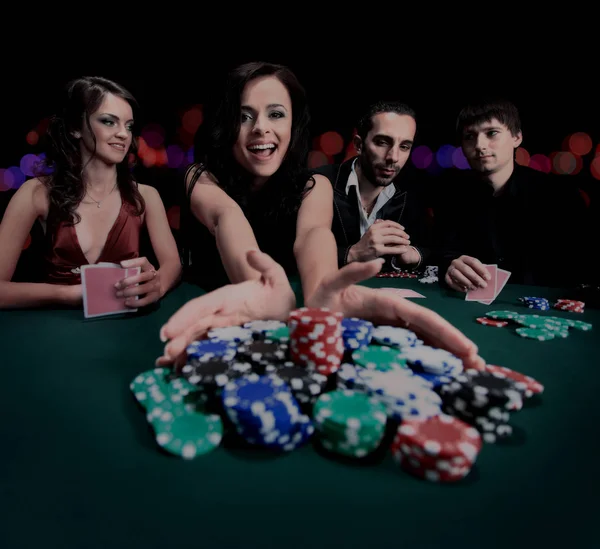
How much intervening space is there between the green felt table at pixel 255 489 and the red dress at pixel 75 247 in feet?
3.92

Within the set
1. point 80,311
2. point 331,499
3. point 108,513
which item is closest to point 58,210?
point 80,311

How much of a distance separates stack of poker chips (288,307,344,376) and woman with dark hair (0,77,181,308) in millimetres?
1091

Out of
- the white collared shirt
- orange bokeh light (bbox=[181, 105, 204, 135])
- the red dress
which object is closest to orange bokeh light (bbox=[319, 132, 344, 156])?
orange bokeh light (bbox=[181, 105, 204, 135])

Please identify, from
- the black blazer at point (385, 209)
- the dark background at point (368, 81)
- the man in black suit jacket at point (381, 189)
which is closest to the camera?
the man in black suit jacket at point (381, 189)

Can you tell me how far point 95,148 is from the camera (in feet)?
6.58

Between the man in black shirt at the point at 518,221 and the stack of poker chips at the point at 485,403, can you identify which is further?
the man in black shirt at the point at 518,221

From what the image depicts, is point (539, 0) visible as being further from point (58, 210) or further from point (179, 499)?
point (179, 499)

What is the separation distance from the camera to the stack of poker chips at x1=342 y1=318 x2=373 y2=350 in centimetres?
112

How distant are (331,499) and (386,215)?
2.69 meters

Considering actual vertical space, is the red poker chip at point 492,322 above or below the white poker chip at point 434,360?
Result: below

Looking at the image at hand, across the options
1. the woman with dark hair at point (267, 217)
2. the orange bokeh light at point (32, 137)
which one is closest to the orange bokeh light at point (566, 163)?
the woman with dark hair at point (267, 217)

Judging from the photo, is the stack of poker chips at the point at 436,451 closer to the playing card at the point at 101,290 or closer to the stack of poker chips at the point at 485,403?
the stack of poker chips at the point at 485,403

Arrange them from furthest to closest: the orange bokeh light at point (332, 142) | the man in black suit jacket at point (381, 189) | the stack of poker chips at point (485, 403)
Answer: the orange bokeh light at point (332, 142) → the man in black suit jacket at point (381, 189) → the stack of poker chips at point (485, 403)

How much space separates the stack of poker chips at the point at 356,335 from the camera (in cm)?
112
